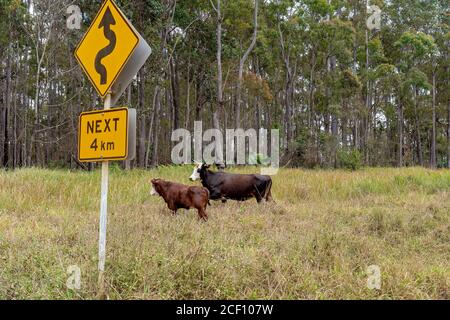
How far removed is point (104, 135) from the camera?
3.88m

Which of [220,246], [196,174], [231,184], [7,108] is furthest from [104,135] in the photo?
[7,108]

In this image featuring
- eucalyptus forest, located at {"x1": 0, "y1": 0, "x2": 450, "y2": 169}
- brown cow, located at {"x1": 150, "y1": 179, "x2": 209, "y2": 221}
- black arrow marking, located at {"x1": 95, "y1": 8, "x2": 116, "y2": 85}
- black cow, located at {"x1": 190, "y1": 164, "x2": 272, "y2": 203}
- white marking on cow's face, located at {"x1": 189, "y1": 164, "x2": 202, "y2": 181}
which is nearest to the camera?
black arrow marking, located at {"x1": 95, "y1": 8, "x2": 116, "y2": 85}

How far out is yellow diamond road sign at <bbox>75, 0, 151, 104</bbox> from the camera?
394 centimetres

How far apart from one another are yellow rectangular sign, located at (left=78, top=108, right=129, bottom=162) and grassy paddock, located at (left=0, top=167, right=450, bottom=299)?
40.3 inches

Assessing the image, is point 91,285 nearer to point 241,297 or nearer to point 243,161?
point 241,297

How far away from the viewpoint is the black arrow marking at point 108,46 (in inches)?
161

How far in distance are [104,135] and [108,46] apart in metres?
0.91

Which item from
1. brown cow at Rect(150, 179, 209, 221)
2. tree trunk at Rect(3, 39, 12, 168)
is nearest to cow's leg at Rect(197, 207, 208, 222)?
brown cow at Rect(150, 179, 209, 221)

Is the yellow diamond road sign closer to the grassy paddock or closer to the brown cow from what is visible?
the grassy paddock

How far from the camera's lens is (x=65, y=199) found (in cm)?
883

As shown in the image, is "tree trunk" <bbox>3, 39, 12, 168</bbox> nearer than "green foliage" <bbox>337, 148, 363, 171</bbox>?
No

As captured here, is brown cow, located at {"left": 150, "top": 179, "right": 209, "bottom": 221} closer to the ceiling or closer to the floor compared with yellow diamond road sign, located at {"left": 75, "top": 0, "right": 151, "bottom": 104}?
closer to the floor
